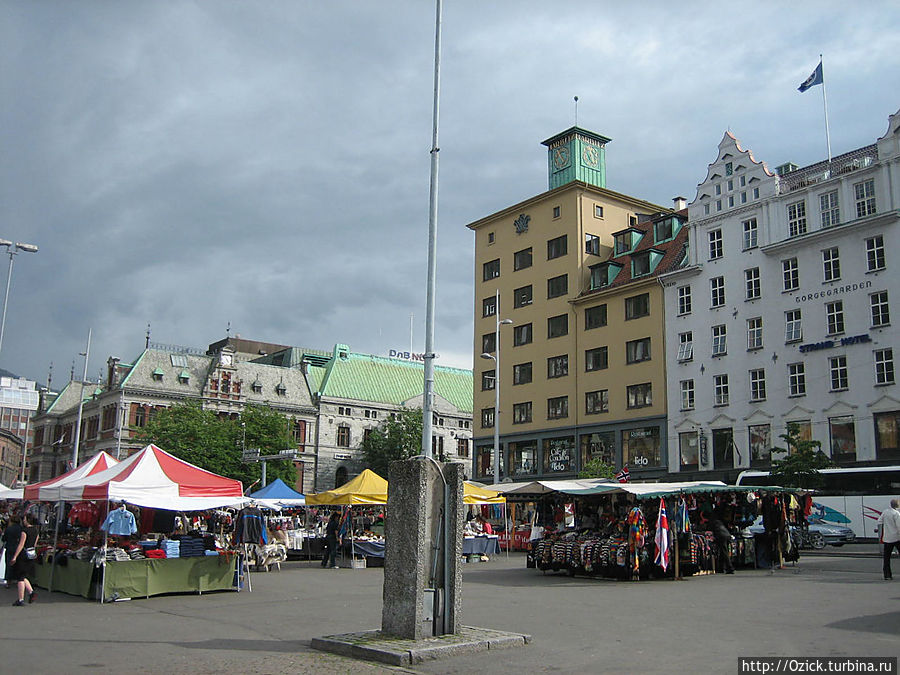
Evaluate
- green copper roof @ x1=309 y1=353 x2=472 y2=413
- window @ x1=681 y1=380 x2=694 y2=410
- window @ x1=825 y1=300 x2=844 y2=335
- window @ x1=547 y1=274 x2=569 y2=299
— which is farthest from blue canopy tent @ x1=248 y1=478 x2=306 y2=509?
green copper roof @ x1=309 y1=353 x2=472 y2=413

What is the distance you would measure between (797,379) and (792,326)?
2849mm

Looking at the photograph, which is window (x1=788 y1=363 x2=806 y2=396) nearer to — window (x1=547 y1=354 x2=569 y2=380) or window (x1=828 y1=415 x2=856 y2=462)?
window (x1=828 y1=415 x2=856 y2=462)

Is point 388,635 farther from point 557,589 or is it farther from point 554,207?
point 554,207

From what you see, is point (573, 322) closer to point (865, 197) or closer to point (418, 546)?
point (865, 197)

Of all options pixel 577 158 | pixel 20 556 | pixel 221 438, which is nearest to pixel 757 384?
pixel 577 158

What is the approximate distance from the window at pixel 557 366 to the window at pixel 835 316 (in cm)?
1757

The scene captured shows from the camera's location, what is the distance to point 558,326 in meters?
58.0

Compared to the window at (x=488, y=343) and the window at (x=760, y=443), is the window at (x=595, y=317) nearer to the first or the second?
the window at (x=488, y=343)

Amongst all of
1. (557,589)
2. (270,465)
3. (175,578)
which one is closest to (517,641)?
(557,589)

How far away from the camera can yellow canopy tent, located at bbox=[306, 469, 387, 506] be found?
1166 inches

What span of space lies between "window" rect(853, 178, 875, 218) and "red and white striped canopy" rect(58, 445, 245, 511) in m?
35.5

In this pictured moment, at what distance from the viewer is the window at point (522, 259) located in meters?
61.2

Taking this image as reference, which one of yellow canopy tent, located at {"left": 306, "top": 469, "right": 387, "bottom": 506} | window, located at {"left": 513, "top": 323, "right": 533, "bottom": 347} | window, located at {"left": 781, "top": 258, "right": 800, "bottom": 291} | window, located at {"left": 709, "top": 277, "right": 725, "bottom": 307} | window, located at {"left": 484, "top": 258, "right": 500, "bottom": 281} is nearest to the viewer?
yellow canopy tent, located at {"left": 306, "top": 469, "right": 387, "bottom": 506}

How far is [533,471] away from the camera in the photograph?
192 ft
